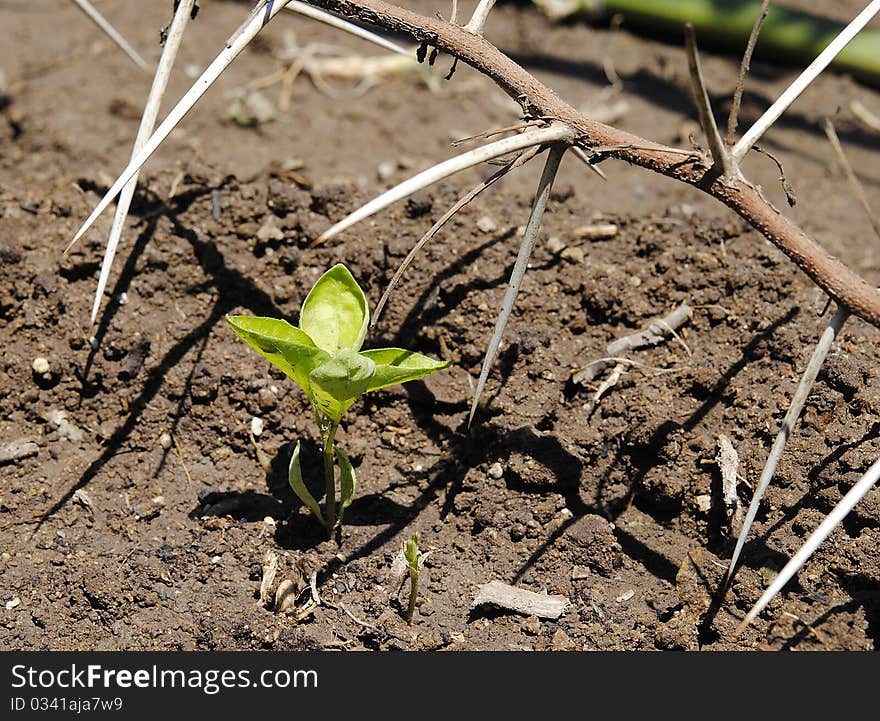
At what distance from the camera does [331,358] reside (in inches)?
71.5

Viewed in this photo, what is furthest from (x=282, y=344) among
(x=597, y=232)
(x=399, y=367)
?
(x=597, y=232)

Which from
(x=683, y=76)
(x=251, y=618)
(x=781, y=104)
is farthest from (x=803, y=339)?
(x=683, y=76)

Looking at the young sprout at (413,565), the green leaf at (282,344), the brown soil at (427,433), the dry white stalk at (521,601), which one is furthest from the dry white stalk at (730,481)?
the green leaf at (282,344)

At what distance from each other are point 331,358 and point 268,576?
2.03 feet

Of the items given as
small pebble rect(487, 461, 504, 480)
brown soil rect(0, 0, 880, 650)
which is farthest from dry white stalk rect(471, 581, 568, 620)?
small pebble rect(487, 461, 504, 480)

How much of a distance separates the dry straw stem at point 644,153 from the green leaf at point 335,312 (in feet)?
1.82

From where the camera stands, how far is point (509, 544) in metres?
2.21

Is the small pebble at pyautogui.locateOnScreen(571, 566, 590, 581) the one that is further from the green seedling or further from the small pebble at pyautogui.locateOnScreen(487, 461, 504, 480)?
the green seedling

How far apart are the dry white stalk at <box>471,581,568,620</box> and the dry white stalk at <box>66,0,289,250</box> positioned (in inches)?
46.9

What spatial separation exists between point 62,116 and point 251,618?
223 centimetres

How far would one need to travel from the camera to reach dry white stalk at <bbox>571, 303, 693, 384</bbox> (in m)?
2.34

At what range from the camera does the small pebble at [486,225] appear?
8.50 feet

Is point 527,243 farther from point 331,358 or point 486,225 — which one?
point 486,225

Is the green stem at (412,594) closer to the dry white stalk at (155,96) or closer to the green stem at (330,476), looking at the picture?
the green stem at (330,476)
